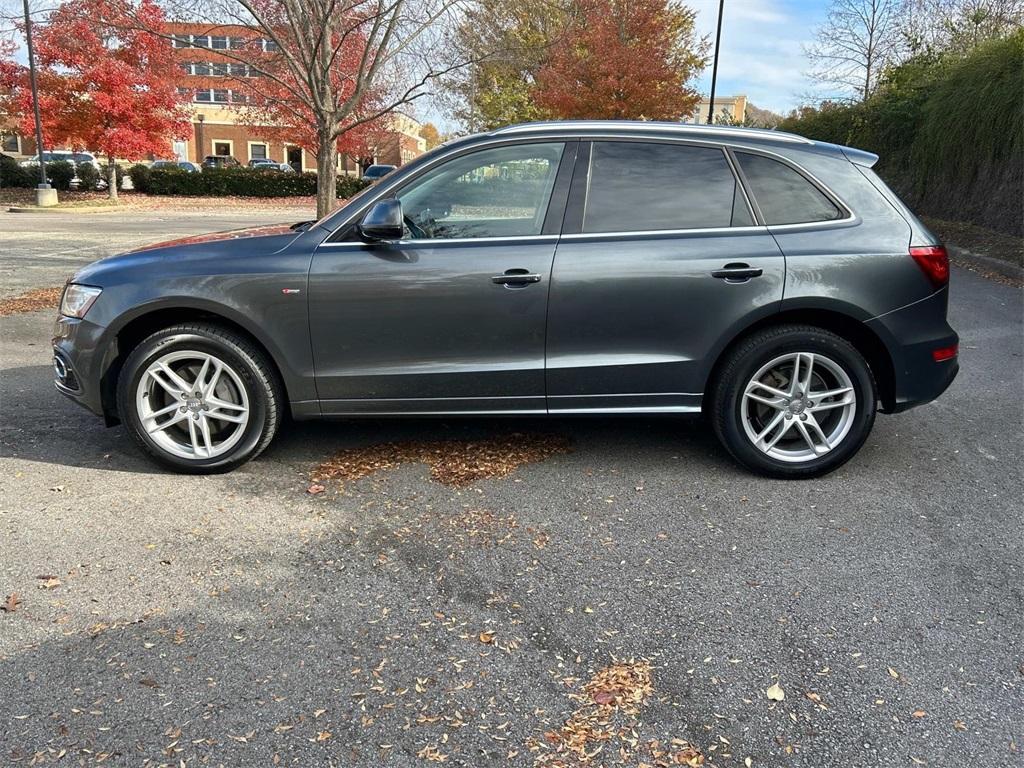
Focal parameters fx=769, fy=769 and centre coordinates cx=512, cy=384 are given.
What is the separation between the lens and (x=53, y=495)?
12.5ft

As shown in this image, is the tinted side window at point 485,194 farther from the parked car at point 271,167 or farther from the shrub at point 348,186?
the parked car at point 271,167

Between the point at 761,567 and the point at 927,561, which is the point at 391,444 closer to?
the point at 761,567

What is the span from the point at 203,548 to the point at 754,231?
307 centimetres

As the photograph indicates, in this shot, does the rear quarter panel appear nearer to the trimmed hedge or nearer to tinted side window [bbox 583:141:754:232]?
tinted side window [bbox 583:141:754:232]

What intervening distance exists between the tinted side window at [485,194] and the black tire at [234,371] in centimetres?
106

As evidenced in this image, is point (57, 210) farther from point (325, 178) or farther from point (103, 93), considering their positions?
point (325, 178)

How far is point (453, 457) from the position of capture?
4.38m

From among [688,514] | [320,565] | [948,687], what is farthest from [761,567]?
[320,565]

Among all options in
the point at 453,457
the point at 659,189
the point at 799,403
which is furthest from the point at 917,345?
the point at 453,457

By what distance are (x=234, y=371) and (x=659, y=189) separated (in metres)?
2.42

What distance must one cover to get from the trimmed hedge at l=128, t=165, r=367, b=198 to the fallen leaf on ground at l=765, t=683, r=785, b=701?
1352 inches

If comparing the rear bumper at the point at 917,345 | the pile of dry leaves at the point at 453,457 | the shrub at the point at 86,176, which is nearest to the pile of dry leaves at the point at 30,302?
the pile of dry leaves at the point at 453,457

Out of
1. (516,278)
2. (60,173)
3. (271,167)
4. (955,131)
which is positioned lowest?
(516,278)

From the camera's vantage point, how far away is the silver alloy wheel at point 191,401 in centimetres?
401
